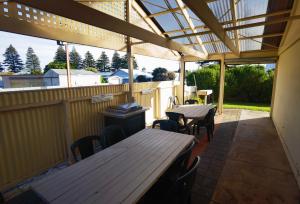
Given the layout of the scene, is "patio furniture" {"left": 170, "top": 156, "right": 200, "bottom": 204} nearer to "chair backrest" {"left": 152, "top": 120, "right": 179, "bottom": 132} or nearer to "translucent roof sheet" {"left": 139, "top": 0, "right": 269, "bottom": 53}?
"chair backrest" {"left": 152, "top": 120, "right": 179, "bottom": 132}

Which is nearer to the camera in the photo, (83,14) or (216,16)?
(83,14)

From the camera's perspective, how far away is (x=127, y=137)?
8.87ft

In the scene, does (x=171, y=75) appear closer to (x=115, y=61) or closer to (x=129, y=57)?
(x=129, y=57)

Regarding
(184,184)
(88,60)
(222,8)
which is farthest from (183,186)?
(88,60)

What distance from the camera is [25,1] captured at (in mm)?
1471

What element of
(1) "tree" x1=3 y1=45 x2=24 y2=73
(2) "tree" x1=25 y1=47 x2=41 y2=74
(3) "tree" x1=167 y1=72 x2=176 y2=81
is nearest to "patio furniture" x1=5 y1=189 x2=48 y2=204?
(3) "tree" x1=167 y1=72 x2=176 y2=81

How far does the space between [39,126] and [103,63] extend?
32591mm

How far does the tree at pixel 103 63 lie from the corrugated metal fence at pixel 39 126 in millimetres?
31158

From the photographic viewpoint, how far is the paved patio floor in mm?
2369

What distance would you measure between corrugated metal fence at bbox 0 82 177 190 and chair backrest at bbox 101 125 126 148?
1.07 m

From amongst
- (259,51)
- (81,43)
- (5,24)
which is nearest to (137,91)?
(81,43)

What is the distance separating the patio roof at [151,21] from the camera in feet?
6.83

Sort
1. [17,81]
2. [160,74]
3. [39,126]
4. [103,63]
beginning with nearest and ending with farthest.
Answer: [39,126], [160,74], [17,81], [103,63]

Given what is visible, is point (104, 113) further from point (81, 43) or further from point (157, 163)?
point (157, 163)
